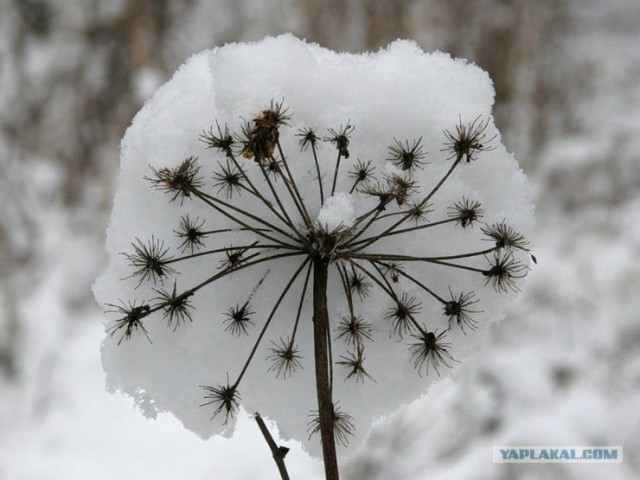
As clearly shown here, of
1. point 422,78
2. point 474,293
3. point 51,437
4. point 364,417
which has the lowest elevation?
point 364,417

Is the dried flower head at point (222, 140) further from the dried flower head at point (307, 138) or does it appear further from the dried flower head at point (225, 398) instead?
the dried flower head at point (225, 398)

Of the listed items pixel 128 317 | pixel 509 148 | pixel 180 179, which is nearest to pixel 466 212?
pixel 180 179

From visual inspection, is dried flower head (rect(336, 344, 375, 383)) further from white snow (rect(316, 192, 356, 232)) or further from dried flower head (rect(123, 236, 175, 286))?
dried flower head (rect(123, 236, 175, 286))

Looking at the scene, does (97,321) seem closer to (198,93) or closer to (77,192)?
(77,192)

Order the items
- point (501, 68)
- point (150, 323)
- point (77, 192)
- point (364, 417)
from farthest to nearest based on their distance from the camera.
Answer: point (77, 192)
point (501, 68)
point (364, 417)
point (150, 323)

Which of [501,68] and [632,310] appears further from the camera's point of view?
[501,68]

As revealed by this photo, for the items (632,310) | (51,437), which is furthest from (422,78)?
(51,437)

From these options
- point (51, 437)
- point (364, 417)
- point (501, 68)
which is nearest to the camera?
point (364, 417)

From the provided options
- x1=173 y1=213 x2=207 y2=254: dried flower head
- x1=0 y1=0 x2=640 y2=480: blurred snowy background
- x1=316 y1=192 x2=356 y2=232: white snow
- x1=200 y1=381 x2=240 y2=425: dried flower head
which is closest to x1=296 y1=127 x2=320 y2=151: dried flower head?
x1=316 y1=192 x2=356 y2=232: white snow
